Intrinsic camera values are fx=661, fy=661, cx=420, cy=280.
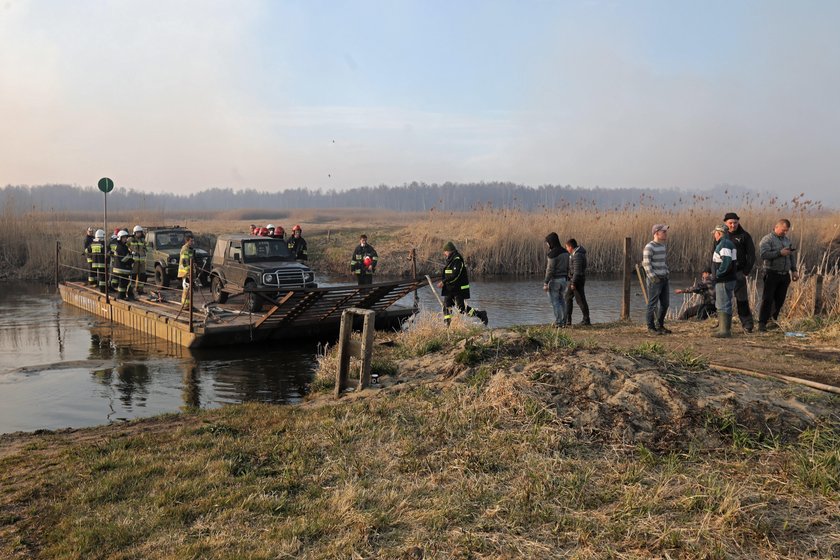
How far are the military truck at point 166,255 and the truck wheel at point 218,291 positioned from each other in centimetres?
183

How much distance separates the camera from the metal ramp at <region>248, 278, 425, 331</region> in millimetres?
12469

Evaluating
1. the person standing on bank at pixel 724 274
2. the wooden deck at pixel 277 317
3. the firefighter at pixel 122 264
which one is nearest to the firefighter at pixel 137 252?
the firefighter at pixel 122 264

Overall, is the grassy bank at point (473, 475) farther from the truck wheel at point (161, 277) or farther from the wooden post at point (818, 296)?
the truck wheel at point (161, 277)

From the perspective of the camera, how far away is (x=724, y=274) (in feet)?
34.7

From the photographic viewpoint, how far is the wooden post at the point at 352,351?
7.92 meters

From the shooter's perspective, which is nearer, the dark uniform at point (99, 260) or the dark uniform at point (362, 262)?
the dark uniform at point (362, 262)

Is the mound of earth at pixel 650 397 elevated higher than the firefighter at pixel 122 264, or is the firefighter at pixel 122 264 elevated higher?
the firefighter at pixel 122 264

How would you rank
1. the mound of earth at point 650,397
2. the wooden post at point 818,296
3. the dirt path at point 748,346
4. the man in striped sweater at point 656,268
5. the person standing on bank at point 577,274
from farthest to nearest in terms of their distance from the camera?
the person standing on bank at point 577,274 → the wooden post at point 818,296 → the man in striped sweater at point 656,268 → the dirt path at point 748,346 → the mound of earth at point 650,397

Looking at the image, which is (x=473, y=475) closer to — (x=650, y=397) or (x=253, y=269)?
(x=650, y=397)

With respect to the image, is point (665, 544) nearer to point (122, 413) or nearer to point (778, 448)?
point (778, 448)

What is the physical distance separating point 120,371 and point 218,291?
4621 mm

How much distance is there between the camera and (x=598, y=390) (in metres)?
6.35

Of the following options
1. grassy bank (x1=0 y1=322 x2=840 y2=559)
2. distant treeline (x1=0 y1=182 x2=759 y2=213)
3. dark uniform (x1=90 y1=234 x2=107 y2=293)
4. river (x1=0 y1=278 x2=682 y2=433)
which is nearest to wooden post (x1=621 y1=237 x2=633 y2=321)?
river (x1=0 y1=278 x2=682 y2=433)

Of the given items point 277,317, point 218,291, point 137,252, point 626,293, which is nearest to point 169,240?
point 137,252
